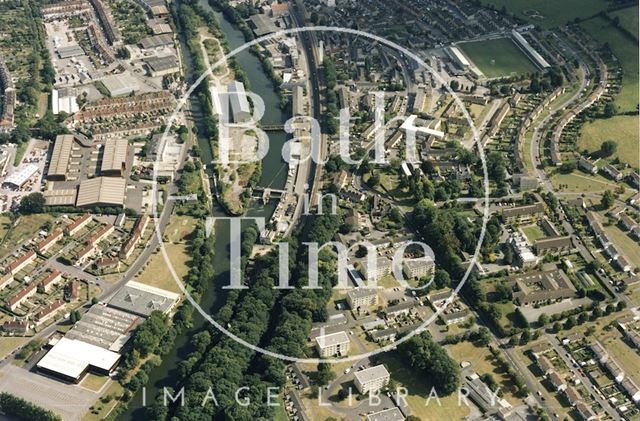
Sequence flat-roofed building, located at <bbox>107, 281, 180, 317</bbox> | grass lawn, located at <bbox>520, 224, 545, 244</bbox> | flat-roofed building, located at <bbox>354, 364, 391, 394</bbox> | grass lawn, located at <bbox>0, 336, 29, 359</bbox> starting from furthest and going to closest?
grass lawn, located at <bbox>520, 224, 545, 244</bbox> < flat-roofed building, located at <bbox>107, 281, 180, 317</bbox> < grass lawn, located at <bbox>0, 336, 29, 359</bbox> < flat-roofed building, located at <bbox>354, 364, 391, 394</bbox>

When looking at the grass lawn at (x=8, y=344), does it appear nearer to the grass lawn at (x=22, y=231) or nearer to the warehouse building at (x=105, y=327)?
the warehouse building at (x=105, y=327)

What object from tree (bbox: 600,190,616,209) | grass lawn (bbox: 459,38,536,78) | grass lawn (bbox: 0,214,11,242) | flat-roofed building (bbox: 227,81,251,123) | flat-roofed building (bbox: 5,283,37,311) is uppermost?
grass lawn (bbox: 459,38,536,78)

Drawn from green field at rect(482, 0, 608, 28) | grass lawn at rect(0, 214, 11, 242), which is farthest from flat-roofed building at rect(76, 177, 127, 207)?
green field at rect(482, 0, 608, 28)

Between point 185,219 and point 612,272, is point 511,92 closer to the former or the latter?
point 612,272

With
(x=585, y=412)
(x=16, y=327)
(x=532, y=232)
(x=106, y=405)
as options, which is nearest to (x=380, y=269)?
(x=532, y=232)

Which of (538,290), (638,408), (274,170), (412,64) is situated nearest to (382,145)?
(274,170)

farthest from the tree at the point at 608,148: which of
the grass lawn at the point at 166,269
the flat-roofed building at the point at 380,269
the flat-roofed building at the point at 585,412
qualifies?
the grass lawn at the point at 166,269

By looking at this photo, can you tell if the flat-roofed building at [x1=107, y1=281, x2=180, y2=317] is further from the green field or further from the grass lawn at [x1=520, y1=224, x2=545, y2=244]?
the green field
